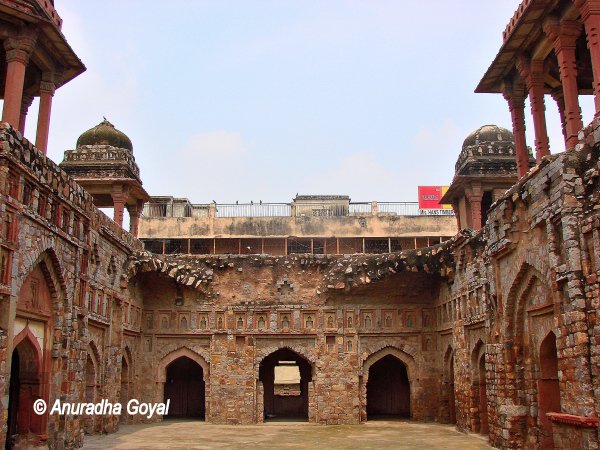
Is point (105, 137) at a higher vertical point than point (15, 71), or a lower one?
higher

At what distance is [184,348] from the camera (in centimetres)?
2089

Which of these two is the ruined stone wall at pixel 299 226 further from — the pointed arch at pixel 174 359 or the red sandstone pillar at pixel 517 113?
the red sandstone pillar at pixel 517 113

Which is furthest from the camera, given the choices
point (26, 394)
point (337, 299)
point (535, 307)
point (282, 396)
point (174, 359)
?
point (282, 396)

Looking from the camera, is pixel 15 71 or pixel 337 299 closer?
pixel 15 71

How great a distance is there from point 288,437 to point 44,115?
9.88m

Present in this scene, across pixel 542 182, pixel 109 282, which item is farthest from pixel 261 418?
pixel 542 182

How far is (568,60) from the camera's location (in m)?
11.7

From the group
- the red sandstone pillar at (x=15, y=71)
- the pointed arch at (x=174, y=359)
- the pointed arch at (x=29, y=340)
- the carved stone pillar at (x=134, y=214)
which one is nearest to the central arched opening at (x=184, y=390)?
the pointed arch at (x=174, y=359)

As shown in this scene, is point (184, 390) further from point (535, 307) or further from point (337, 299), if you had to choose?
point (535, 307)

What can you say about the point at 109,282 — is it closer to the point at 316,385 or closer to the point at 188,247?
the point at 316,385

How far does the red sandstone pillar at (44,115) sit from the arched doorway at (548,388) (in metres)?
10.6

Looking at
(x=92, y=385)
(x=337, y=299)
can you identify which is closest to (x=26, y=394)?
(x=92, y=385)

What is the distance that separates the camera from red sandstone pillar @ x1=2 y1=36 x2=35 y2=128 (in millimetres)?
11945

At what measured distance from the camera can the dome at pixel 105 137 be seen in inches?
860
